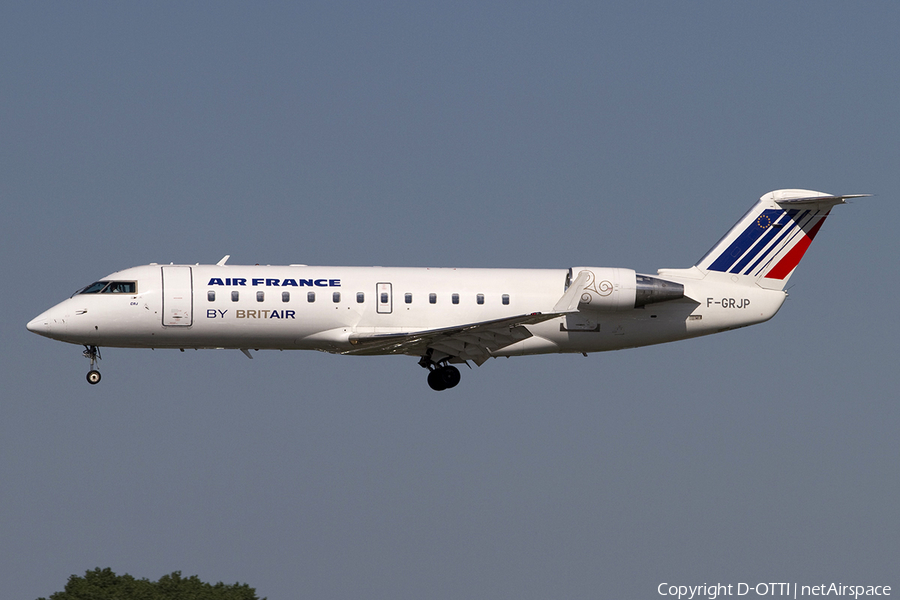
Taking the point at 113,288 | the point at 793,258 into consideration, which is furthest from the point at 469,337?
the point at 793,258

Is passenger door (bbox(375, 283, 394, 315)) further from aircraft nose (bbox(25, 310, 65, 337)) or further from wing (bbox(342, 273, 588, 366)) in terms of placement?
aircraft nose (bbox(25, 310, 65, 337))

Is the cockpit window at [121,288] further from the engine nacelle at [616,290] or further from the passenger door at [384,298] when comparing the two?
the engine nacelle at [616,290]

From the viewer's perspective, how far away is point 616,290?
39.4m

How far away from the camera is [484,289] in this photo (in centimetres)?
3975

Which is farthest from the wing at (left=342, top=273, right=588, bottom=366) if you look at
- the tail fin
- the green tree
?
the green tree

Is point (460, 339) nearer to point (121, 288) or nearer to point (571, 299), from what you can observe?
point (571, 299)

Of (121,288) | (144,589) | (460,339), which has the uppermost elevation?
(121,288)

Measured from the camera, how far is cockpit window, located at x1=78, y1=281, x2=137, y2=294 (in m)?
38.2

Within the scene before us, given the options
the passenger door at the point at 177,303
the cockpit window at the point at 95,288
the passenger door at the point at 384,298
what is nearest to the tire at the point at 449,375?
the passenger door at the point at 384,298

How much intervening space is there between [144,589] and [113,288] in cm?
1589

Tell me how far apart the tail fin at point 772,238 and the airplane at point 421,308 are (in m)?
0.07

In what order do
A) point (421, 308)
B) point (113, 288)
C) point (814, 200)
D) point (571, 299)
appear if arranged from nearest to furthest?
point (571, 299)
point (113, 288)
point (421, 308)
point (814, 200)

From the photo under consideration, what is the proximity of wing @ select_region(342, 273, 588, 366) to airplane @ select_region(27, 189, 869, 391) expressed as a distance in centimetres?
4

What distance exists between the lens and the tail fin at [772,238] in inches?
1658
